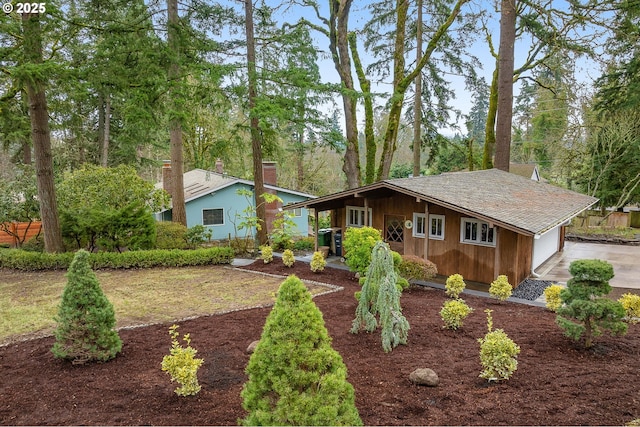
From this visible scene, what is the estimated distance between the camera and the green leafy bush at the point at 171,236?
14360mm

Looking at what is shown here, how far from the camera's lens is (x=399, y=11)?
1645 centimetres

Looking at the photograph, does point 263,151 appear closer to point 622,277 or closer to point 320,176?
point 622,277

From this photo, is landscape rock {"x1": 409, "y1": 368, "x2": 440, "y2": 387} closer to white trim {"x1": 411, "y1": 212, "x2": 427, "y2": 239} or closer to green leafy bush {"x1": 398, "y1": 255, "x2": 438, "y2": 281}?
green leafy bush {"x1": 398, "y1": 255, "x2": 438, "y2": 281}

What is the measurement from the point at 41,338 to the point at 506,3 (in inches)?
730

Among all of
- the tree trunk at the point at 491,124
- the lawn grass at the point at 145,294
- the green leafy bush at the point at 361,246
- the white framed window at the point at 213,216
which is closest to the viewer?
the lawn grass at the point at 145,294

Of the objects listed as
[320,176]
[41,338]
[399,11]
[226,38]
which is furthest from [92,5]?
[320,176]

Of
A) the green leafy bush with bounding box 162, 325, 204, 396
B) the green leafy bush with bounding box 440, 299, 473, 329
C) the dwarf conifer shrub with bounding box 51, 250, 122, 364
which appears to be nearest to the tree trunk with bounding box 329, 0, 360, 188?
the green leafy bush with bounding box 440, 299, 473, 329

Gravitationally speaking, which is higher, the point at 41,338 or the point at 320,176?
the point at 320,176

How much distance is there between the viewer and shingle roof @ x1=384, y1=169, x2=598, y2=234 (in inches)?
380

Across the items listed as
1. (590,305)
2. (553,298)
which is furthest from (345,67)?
(590,305)

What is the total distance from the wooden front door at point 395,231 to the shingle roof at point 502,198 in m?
1.26

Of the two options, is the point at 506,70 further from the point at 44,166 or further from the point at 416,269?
the point at 44,166

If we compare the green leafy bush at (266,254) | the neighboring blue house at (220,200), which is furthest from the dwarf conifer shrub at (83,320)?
the neighboring blue house at (220,200)

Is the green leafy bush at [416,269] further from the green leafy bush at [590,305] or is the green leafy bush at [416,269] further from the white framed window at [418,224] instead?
the green leafy bush at [590,305]
